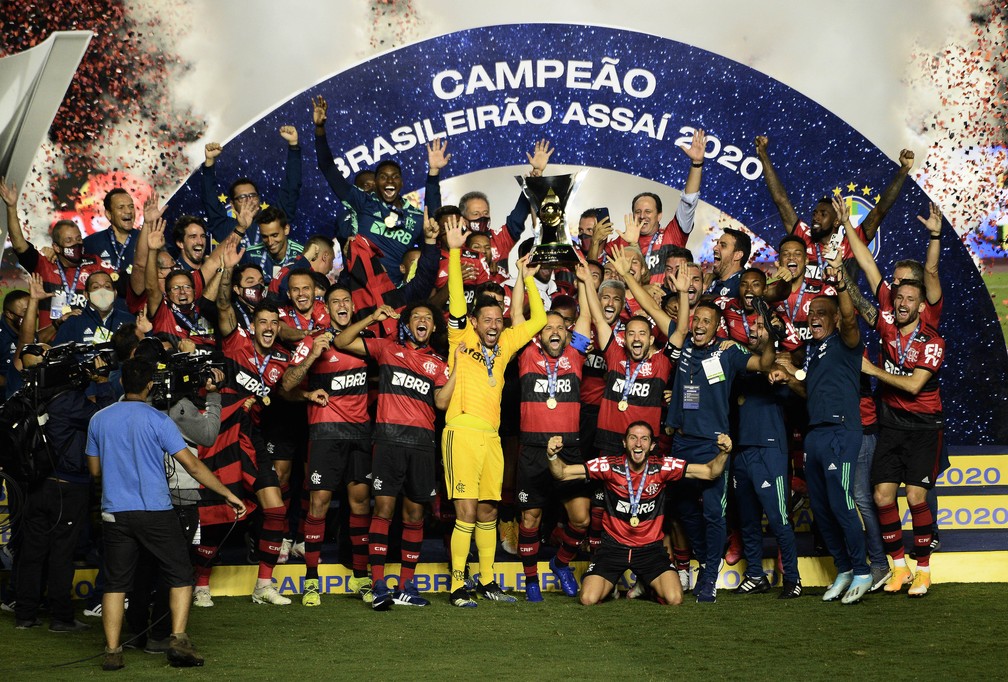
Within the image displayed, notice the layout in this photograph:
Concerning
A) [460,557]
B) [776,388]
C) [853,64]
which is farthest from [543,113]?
[460,557]

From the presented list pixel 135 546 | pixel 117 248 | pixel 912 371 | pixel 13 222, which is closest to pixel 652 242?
pixel 912 371

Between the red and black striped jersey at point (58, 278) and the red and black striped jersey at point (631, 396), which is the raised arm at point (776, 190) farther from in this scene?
the red and black striped jersey at point (58, 278)

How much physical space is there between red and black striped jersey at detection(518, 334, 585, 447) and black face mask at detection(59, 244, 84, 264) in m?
3.19

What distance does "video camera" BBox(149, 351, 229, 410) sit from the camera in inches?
247

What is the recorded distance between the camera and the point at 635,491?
7523 millimetres

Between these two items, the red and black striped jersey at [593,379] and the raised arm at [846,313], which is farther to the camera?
the red and black striped jersey at [593,379]

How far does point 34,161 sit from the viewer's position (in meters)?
10.1

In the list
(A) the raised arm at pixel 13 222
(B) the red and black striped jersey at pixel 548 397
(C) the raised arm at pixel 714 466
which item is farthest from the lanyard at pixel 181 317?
(C) the raised arm at pixel 714 466

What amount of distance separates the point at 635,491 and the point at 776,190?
11.0 ft

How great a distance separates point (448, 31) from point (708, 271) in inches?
114

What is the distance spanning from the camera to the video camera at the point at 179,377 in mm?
6270

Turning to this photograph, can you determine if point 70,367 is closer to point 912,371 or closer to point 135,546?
point 135,546

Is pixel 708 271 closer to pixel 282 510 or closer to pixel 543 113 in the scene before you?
pixel 543 113

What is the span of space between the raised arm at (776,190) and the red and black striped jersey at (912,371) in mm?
1924
